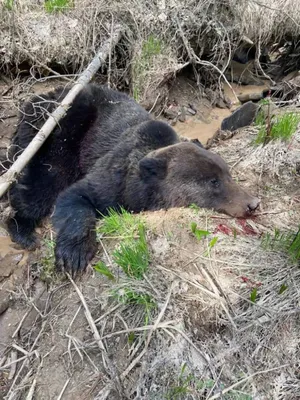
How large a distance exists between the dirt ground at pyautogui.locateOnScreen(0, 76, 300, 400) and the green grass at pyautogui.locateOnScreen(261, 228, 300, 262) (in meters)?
0.05

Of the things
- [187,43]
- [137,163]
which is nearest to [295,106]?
[187,43]

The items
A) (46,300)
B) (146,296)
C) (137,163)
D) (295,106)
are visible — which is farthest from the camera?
(295,106)

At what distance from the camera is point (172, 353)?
2.69m

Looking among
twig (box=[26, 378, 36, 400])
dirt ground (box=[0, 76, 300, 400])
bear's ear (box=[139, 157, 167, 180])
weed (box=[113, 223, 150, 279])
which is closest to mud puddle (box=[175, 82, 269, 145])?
bear's ear (box=[139, 157, 167, 180])

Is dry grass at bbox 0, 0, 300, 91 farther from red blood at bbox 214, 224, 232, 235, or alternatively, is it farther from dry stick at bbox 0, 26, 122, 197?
red blood at bbox 214, 224, 232, 235

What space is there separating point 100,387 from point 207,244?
1.16m

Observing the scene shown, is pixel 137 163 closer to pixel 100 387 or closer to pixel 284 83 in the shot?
pixel 100 387

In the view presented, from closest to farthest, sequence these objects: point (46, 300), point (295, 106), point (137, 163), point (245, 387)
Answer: point (245, 387)
point (46, 300)
point (137, 163)
point (295, 106)

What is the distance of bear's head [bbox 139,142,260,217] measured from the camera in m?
3.85

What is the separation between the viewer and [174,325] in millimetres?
2785

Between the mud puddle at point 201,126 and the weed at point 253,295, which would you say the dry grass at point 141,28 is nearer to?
the mud puddle at point 201,126

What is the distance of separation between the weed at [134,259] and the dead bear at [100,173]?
1.99ft

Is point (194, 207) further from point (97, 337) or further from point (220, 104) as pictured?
point (220, 104)

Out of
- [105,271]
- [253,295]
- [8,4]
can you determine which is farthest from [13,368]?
[8,4]
